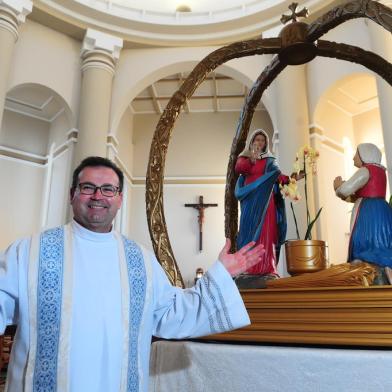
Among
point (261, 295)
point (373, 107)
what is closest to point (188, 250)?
point (373, 107)

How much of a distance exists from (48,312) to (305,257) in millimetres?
1419

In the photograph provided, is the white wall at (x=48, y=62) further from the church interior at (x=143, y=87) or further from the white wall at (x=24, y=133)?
the white wall at (x=24, y=133)

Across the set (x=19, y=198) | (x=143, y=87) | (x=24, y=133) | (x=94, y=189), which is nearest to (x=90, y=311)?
(x=94, y=189)

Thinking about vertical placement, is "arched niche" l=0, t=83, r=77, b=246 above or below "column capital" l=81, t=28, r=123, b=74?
below

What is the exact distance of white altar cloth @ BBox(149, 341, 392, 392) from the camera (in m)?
1.49

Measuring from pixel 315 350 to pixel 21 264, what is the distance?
3.79 feet

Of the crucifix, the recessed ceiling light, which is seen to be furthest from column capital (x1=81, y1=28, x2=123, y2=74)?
the crucifix

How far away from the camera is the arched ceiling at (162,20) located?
8.13m

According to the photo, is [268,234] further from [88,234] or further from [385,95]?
[385,95]

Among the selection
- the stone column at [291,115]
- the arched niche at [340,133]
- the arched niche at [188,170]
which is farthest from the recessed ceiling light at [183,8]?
the arched niche at [340,133]

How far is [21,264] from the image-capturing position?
1.62m

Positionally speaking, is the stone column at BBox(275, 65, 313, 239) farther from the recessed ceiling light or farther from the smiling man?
the smiling man

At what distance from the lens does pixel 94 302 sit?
5.27ft

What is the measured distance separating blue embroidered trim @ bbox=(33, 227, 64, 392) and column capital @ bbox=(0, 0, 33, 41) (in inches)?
263
